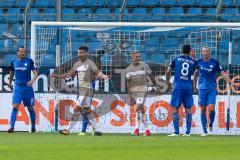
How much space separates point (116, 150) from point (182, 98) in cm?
543

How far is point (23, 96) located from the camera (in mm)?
18188

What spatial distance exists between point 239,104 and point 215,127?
2.57 feet

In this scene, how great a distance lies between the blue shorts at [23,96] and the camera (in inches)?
714

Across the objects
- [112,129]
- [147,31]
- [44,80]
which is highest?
[147,31]

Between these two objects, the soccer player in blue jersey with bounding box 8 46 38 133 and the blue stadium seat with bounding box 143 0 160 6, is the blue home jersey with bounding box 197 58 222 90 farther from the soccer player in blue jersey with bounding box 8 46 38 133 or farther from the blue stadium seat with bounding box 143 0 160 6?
the blue stadium seat with bounding box 143 0 160 6

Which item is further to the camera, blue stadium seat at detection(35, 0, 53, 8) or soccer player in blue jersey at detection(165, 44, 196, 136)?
blue stadium seat at detection(35, 0, 53, 8)

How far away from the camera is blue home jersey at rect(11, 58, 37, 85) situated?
59.7ft

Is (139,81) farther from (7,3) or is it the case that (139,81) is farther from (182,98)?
(7,3)

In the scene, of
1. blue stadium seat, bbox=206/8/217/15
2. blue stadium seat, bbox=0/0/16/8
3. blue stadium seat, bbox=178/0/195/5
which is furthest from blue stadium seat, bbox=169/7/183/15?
blue stadium seat, bbox=0/0/16/8

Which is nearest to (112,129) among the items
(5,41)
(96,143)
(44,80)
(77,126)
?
(77,126)

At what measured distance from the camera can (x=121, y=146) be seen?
43.1 ft

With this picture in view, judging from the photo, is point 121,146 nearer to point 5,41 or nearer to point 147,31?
point 147,31

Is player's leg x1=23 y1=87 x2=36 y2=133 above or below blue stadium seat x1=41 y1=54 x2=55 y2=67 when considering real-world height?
below

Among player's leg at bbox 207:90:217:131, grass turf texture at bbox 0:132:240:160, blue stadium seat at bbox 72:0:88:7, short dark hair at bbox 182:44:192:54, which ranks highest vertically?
blue stadium seat at bbox 72:0:88:7
